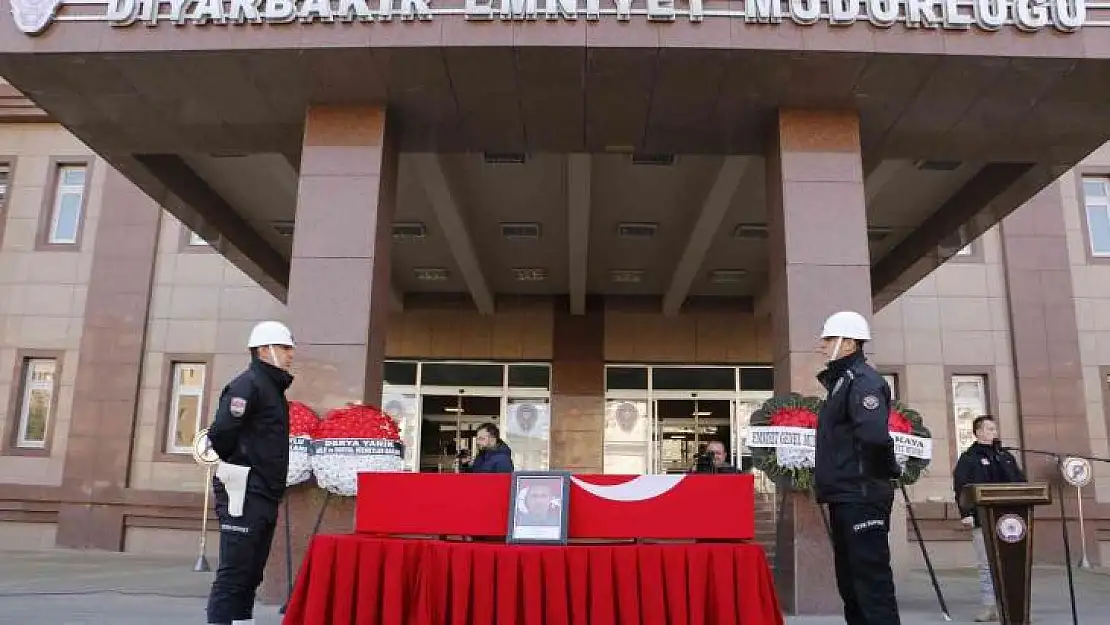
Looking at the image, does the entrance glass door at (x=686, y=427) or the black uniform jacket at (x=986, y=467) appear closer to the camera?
the black uniform jacket at (x=986, y=467)

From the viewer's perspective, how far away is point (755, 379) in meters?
19.2

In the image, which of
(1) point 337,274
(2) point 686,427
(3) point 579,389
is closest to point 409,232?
(3) point 579,389

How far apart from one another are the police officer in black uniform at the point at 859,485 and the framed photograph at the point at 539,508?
1.41m

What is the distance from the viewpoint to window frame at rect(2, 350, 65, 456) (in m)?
17.4

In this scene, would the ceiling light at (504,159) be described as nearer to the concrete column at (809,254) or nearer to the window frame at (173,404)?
the concrete column at (809,254)

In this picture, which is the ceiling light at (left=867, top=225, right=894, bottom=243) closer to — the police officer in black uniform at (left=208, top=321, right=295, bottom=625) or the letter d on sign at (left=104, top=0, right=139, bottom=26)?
the letter d on sign at (left=104, top=0, right=139, bottom=26)

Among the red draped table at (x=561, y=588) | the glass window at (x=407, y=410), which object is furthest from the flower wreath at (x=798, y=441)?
the glass window at (x=407, y=410)

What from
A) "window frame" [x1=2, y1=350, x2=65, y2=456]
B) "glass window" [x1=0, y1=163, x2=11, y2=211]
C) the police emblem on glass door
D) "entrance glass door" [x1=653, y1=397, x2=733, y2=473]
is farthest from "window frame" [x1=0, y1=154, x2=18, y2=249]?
"entrance glass door" [x1=653, y1=397, x2=733, y2=473]

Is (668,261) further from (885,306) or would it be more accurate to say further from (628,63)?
(628,63)

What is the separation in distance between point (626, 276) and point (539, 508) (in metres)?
13.5

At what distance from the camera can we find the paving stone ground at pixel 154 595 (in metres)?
7.43

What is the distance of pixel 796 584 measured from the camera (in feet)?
26.0

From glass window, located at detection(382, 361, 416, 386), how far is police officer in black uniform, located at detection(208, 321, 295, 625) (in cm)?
1438

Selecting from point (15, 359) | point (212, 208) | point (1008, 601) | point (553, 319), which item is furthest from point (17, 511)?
point (1008, 601)
